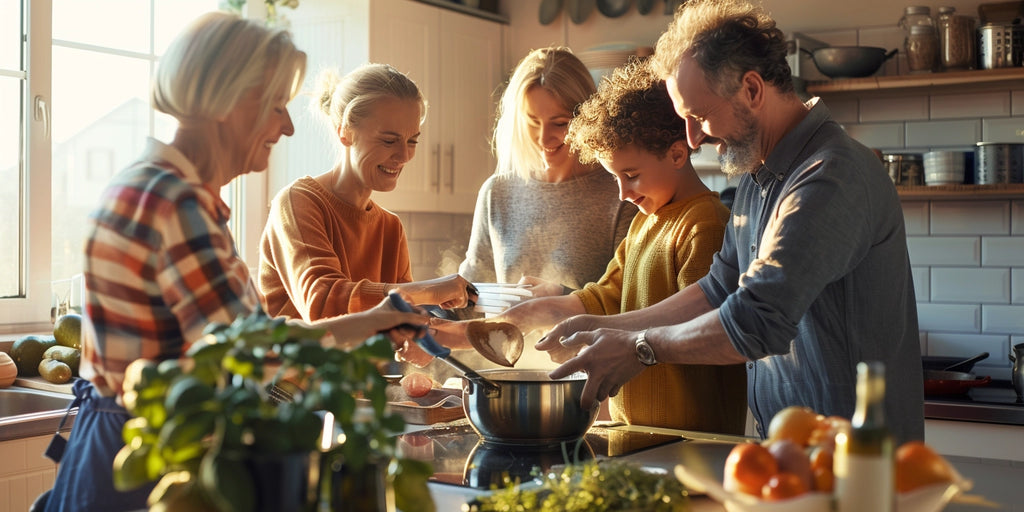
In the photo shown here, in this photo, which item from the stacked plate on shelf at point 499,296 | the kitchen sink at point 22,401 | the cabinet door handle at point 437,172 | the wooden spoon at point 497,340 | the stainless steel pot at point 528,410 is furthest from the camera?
the cabinet door handle at point 437,172

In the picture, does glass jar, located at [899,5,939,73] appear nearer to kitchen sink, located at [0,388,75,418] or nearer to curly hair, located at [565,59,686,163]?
curly hair, located at [565,59,686,163]

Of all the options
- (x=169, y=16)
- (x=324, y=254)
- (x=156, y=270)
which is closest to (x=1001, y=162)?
(x=324, y=254)

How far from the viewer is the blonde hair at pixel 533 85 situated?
245 cm

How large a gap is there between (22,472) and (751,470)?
186 centimetres

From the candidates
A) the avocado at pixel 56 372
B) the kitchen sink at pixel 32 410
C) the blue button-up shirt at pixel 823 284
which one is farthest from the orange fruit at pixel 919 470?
the avocado at pixel 56 372

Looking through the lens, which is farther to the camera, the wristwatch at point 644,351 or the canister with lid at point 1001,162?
the canister with lid at point 1001,162

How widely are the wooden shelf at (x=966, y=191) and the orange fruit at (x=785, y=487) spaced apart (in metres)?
2.79

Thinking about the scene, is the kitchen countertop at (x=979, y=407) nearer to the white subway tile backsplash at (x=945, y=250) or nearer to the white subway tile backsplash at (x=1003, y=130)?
the white subway tile backsplash at (x=945, y=250)

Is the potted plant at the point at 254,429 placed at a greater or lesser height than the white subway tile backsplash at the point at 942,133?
lesser

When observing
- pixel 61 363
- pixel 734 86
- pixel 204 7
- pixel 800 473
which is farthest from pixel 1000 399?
pixel 204 7

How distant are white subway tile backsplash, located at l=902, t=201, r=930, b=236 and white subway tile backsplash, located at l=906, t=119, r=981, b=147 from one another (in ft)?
0.72

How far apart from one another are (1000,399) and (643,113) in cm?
178

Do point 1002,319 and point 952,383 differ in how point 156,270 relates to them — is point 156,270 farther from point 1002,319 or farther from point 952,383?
point 1002,319

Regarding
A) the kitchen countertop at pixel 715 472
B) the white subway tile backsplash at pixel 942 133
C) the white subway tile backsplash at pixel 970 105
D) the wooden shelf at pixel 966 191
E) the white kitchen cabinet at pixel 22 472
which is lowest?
the white kitchen cabinet at pixel 22 472
